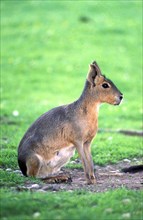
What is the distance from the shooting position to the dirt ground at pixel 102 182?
7500mm

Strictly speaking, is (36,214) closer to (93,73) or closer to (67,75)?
(93,73)

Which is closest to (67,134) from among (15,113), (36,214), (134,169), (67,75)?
(134,169)

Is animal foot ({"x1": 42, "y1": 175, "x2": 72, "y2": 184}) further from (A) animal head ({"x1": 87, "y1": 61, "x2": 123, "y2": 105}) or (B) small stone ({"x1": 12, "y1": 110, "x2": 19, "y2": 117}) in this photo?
(B) small stone ({"x1": 12, "y1": 110, "x2": 19, "y2": 117})

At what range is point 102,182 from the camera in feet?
27.6

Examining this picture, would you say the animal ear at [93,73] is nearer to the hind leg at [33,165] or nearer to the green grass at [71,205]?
the hind leg at [33,165]

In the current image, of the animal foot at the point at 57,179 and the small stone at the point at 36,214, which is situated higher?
the animal foot at the point at 57,179

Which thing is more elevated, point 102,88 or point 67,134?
point 102,88

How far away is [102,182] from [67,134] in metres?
0.78

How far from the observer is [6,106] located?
16312mm

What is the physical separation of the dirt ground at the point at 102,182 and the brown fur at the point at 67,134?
0.30 m

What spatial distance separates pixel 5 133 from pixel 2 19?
52.1 feet

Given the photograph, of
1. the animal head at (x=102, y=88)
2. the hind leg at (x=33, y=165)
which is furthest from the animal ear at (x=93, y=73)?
the hind leg at (x=33, y=165)

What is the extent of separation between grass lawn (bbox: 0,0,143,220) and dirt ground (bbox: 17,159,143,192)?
0.95 feet

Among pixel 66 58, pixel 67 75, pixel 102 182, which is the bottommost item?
pixel 102 182
